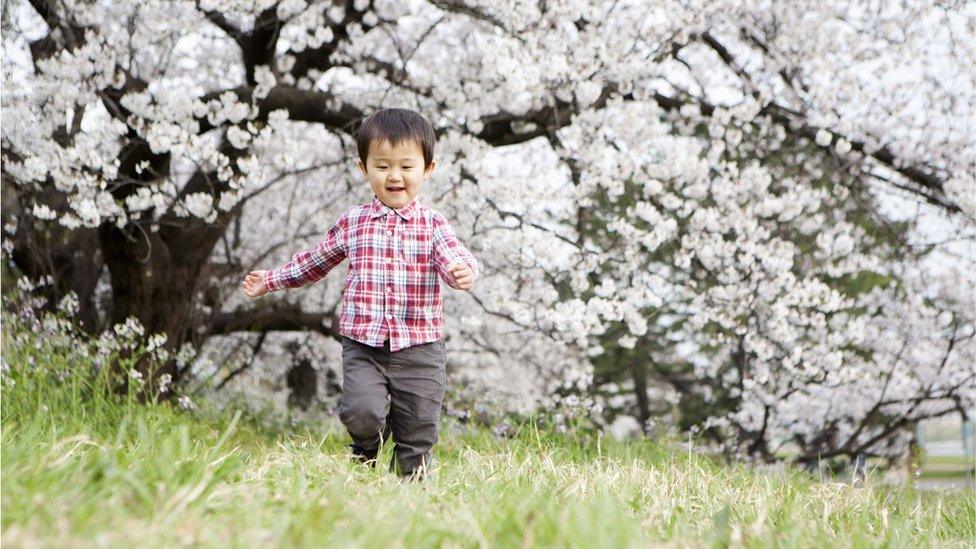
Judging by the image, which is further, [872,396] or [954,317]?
[872,396]

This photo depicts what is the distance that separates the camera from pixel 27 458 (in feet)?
7.88

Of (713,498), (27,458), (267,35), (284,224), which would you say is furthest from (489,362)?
(27,458)

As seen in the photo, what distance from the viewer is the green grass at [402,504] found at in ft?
6.16

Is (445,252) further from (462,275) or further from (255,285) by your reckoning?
(255,285)

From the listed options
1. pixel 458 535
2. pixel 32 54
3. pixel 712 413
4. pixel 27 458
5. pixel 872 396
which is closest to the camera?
pixel 458 535

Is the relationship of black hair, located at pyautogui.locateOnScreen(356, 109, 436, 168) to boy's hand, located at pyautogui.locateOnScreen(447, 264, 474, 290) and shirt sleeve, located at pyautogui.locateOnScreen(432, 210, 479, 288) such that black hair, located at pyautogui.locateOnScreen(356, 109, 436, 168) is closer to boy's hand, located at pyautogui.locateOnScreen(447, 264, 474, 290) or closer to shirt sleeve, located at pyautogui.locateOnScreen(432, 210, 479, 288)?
shirt sleeve, located at pyautogui.locateOnScreen(432, 210, 479, 288)

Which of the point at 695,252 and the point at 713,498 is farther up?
the point at 695,252

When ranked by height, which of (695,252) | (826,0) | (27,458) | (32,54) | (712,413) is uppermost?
(826,0)

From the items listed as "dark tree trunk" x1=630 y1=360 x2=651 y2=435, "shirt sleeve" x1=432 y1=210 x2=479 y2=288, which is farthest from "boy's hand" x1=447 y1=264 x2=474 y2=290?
"dark tree trunk" x1=630 y1=360 x2=651 y2=435

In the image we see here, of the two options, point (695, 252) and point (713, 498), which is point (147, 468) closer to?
point (713, 498)

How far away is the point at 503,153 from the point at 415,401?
3.66m

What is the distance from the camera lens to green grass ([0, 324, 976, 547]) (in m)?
1.88

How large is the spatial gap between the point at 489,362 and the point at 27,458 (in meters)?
6.67

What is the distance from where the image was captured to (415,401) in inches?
135
